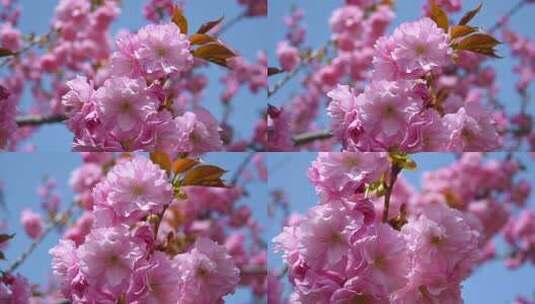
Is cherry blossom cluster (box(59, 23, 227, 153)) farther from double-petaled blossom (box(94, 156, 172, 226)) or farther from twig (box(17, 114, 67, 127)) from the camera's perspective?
twig (box(17, 114, 67, 127))

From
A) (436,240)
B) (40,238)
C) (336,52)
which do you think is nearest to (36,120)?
(40,238)

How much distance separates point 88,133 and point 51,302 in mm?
608

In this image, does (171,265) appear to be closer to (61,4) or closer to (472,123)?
(472,123)

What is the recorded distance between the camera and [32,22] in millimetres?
2363

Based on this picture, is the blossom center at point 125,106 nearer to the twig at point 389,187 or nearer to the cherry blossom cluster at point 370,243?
the cherry blossom cluster at point 370,243

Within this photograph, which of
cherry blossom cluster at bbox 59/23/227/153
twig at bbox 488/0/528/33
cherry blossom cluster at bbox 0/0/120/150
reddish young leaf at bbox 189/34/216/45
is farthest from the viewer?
cherry blossom cluster at bbox 0/0/120/150

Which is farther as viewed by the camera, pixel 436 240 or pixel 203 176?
pixel 203 176

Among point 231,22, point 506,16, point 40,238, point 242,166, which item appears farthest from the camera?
point 506,16

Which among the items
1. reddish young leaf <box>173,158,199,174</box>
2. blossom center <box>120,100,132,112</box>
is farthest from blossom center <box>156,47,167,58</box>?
reddish young leaf <box>173,158,199,174</box>

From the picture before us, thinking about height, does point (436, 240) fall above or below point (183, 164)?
below

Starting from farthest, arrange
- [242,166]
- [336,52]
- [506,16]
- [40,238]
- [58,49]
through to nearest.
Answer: [58,49] < [336,52] < [506,16] < [242,166] < [40,238]

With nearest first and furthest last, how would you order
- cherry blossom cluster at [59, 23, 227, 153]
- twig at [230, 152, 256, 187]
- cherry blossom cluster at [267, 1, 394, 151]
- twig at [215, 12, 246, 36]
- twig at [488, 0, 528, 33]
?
1. cherry blossom cluster at [59, 23, 227, 153]
2. twig at [230, 152, 256, 187]
3. twig at [215, 12, 246, 36]
4. twig at [488, 0, 528, 33]
5. cherry blossom cluster at [267, 1, 394, 151]

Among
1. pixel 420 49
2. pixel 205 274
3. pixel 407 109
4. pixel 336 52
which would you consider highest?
pixel 336 52

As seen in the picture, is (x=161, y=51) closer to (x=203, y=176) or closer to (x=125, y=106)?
(x=125, y=106)
